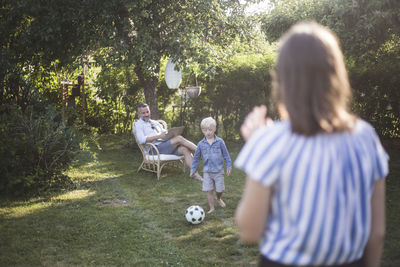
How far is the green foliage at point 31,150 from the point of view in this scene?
552 centimetres

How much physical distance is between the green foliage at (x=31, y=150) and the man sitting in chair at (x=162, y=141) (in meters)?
1.56

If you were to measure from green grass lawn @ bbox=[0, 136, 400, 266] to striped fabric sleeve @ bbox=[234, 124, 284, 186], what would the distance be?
2.82 m

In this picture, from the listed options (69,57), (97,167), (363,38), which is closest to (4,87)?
(69,57)

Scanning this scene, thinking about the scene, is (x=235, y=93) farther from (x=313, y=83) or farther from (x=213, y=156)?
(x=313, y=83)

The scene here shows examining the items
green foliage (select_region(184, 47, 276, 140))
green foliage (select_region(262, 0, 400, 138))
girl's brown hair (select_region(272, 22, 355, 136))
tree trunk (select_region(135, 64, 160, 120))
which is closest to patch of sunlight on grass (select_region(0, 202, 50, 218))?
tree trunk (select_region(135, 64, 160, 120))

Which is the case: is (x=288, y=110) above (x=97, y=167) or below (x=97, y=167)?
above

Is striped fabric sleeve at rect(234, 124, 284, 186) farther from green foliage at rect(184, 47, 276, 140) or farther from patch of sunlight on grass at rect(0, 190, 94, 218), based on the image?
green foliage at rect(184, 47, 276, 140)

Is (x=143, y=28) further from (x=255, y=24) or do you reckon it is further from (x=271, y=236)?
(x=271, y=236)

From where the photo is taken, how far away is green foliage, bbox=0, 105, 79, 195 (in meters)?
5.52

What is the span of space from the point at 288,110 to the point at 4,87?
6.76 m

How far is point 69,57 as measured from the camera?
7473mm

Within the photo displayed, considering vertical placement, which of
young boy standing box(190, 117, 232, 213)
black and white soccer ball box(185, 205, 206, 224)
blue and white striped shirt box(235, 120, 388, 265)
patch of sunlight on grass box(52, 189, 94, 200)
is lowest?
black and white soccer ball box(185, 205, 206, 224)

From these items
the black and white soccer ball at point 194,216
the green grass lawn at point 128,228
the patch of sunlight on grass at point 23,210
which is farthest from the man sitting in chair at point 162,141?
the black and white soccer ball at point 194,216

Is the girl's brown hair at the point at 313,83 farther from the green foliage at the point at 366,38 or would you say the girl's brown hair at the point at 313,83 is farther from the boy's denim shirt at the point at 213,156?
the green foliage at the point at 366,38
